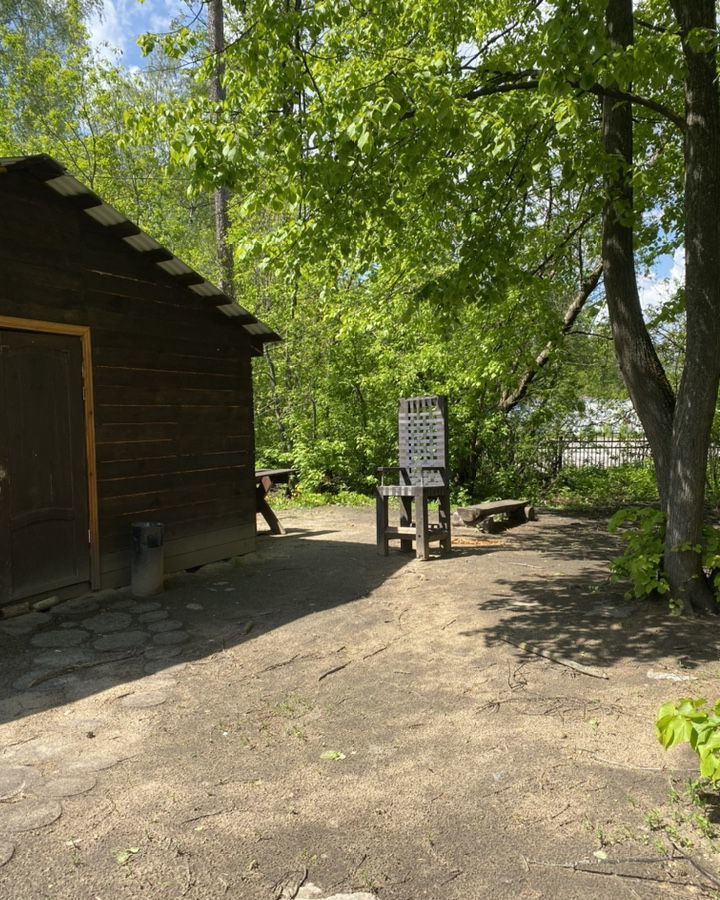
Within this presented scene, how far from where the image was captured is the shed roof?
5348 millimetres

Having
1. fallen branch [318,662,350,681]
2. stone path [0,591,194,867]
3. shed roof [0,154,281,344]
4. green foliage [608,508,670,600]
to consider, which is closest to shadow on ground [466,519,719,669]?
green foliage [608,508,670,600]

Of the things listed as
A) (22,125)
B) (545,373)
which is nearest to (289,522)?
(545,373)

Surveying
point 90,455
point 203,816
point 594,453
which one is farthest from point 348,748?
point 594,453

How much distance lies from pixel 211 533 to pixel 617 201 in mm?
5265

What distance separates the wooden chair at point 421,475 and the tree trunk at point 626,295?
8.90 feet

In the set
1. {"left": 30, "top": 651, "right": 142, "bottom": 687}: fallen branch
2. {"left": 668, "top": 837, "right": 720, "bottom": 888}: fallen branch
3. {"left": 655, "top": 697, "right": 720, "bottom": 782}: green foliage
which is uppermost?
{"left": 655, "top": 697, "right": 720, "bottom": 782}: green foliage

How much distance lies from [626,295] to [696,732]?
13.7 feet

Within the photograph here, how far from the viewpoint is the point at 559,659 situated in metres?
4.57

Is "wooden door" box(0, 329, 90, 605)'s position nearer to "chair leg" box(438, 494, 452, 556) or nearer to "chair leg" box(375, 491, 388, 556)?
"chair leg" box(375, 491, 388, 556)

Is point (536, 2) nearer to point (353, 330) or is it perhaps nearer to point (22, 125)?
point (353, 330)

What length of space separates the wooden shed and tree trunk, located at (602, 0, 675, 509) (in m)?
4.05

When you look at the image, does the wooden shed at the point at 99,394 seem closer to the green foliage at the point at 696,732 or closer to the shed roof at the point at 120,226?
the shed roof at the point at 120,226

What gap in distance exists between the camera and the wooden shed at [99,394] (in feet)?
18.3

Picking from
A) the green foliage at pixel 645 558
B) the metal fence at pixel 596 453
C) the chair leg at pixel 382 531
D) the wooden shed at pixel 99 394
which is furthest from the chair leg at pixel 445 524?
the metal fence at pixel 596 453
